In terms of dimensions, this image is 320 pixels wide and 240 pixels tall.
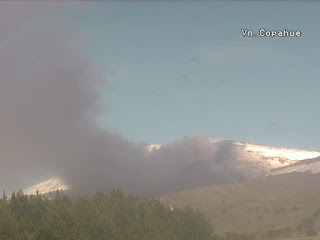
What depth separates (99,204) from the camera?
592 feet

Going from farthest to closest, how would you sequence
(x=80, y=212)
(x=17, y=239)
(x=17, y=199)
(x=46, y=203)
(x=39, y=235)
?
(x=46, y=203)
(x=17, y=199)
(x=80, y=212)
(x=39, y=235)
(x=17, y=239)

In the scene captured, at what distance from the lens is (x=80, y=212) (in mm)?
138625

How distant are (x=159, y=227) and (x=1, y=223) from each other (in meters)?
79.7

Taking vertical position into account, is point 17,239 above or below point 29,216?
below

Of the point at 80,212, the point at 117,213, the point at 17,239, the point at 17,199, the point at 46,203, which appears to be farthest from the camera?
the point at 117,213

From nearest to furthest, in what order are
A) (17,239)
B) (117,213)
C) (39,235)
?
(17,239) → (39,235) → (117,213)

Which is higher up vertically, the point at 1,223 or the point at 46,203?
the point at 46,203

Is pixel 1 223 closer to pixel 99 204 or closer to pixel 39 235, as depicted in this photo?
pixel 39 235

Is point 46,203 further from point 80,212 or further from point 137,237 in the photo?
point 137,237

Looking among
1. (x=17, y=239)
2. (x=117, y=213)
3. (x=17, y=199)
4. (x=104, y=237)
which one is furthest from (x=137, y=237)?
(x=17, y=239)

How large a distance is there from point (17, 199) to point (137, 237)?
43791 millimetres

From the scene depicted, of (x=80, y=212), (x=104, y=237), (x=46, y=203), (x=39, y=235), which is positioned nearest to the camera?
(x=39, y=235)

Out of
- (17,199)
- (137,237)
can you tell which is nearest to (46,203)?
(17,199)

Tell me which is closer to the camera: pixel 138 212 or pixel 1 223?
pixel 1 223
